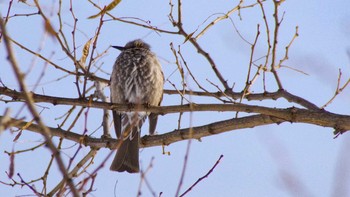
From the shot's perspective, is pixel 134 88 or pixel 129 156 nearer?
pixel 129 156

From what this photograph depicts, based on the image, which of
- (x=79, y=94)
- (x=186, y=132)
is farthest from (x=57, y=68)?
(x=186, y=132)

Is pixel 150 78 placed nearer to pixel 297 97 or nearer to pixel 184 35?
pixel 184 35

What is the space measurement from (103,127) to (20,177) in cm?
129

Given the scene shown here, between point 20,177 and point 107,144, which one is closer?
point 20,177

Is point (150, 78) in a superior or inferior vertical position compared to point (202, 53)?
superior

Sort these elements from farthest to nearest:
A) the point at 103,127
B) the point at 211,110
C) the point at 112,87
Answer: the point at 112,87, the point at 103,127, the point at 211,110

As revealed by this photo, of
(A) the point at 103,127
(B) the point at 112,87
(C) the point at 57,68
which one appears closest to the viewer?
(C) the point at 57,68

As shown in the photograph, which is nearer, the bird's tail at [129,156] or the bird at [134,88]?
the bird's tail at [129,156]

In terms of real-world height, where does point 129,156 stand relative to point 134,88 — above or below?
below

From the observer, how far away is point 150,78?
5711mm

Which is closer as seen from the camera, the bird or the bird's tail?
the bird's tail

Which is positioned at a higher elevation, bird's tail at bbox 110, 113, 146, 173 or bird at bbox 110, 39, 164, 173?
bird at bbox 110, 39, 164, 173

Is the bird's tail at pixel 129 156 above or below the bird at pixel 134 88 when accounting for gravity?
below

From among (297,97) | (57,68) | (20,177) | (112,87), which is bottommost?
(20,177)
